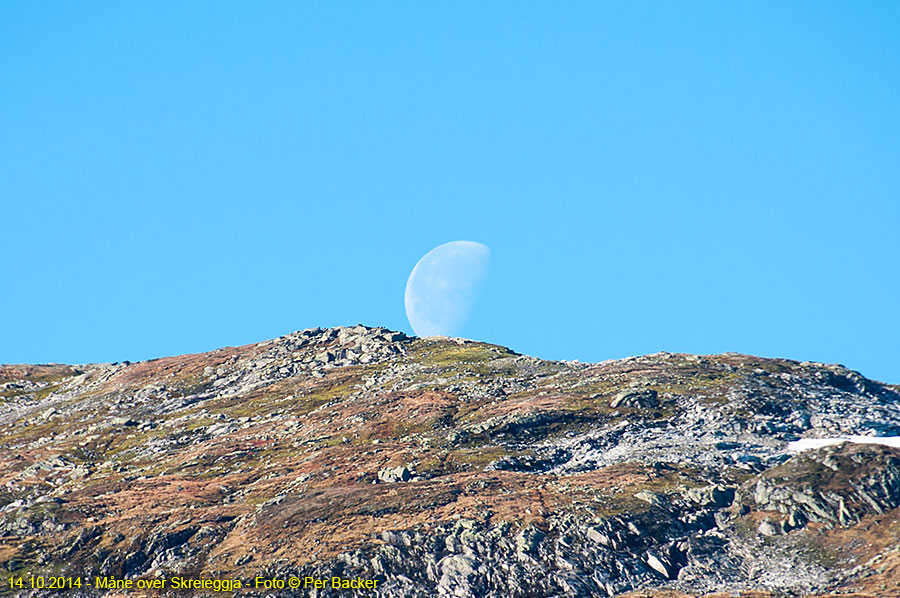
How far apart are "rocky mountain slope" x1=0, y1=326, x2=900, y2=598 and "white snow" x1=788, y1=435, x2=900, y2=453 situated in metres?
1.93

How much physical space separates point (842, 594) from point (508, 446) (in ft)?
160

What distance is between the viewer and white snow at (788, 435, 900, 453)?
106500 mm

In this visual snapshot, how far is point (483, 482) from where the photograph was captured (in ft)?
337

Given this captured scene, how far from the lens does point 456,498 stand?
9762cm

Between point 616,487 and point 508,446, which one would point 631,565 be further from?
point 508,446

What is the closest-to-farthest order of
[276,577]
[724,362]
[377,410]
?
[276,577], [377,410], [724,362]

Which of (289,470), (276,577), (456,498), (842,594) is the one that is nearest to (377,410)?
(289,470)

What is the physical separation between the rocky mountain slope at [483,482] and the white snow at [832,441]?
1931 millimetres

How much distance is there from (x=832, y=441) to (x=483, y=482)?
4054cm

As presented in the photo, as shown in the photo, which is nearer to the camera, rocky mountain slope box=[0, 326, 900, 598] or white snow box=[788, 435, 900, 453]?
rocky mountain slope box=[0, 326, 900, 598]

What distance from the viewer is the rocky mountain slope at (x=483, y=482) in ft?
277

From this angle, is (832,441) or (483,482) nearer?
(483,482)

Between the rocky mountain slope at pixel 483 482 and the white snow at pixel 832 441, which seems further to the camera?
the white snow at pixel 832 441

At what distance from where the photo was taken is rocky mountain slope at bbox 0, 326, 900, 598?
8438cm
